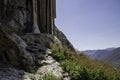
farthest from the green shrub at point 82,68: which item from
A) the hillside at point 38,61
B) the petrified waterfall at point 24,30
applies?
the petrified waterfall at point 24,30

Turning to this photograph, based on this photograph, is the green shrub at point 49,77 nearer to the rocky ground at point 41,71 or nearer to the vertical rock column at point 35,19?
the rocky ground at point 41,71

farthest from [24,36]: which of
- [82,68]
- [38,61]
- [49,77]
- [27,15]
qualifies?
[49,77]

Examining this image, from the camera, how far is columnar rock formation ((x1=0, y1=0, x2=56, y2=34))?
27.5 m

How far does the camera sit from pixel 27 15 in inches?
1206

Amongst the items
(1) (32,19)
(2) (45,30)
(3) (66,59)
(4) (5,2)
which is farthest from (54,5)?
(3) (66,59)

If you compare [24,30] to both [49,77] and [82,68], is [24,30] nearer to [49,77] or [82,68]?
[82,68]

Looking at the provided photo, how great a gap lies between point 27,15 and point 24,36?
A: 6016mm

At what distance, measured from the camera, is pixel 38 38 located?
82.8ft

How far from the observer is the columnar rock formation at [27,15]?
27.5 meters

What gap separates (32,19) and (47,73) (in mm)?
13740

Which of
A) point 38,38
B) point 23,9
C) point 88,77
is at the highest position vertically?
point 23,9

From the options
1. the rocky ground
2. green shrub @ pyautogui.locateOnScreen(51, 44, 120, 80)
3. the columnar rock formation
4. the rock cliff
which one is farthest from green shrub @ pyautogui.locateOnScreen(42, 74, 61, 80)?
the columnar rock formation

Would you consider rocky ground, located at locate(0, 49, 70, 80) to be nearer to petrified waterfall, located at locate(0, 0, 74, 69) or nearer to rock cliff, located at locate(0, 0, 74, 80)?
rock cliff, located at locate(0, 0, 74, 80)

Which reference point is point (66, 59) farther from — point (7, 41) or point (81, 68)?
point (7, 41)
